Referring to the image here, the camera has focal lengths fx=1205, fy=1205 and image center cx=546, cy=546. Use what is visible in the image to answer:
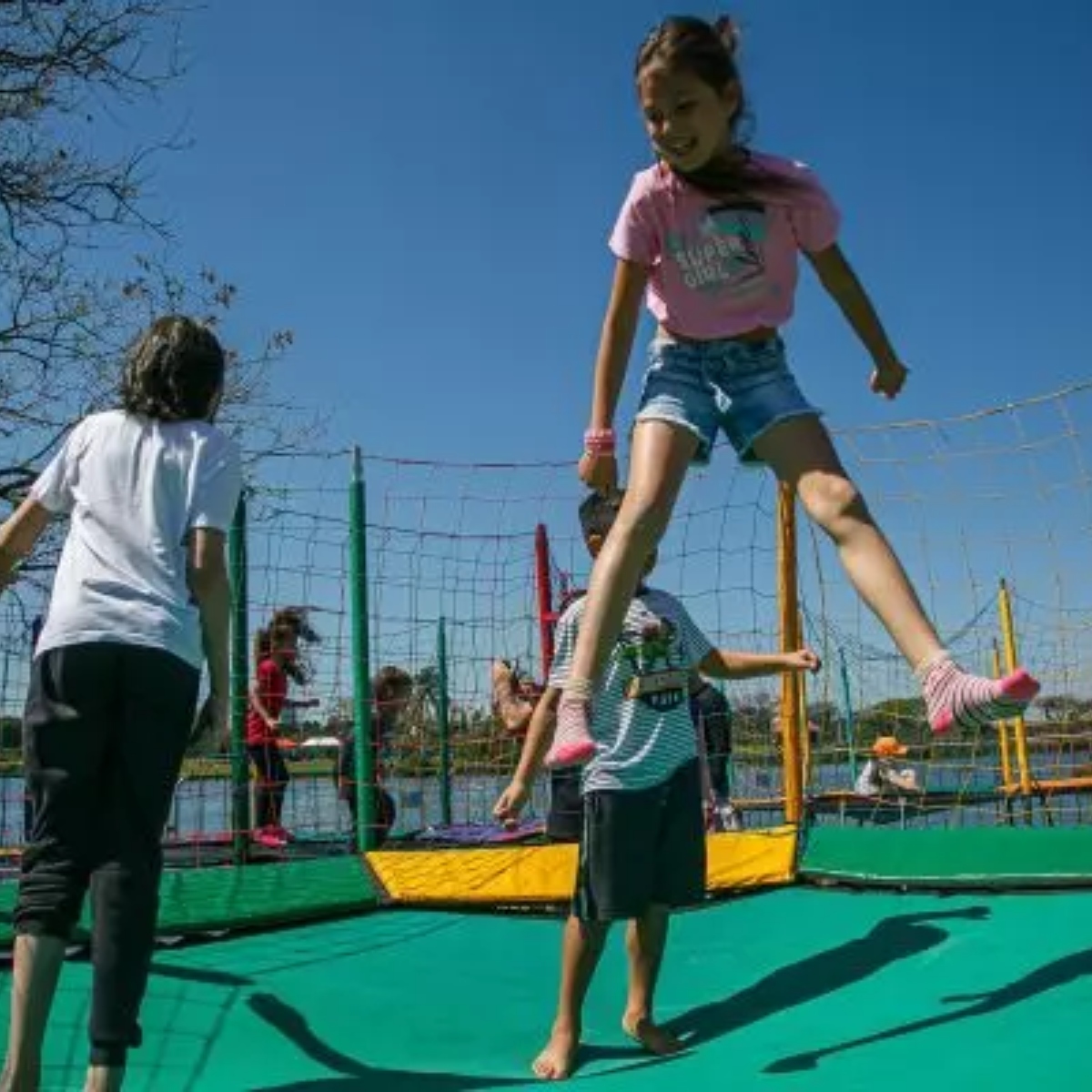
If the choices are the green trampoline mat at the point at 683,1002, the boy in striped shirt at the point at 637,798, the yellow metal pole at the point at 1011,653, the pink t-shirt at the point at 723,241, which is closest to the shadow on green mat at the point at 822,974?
the green trampoline mat at the point at 683,1002

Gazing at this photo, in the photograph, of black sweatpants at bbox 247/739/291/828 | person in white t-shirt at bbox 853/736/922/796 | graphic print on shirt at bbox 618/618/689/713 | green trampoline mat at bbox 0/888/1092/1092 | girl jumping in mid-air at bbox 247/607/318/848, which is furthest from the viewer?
person in white t-shirt at bbox 853/736/922/796

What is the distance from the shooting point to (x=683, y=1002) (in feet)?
9.54

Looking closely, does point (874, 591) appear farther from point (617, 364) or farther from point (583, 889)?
point (583, 889)

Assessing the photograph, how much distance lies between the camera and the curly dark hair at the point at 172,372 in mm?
2246

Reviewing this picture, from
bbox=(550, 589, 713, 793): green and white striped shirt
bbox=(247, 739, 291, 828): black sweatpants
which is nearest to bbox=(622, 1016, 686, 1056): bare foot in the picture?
bbox=(550, 589, 713, 793): green and white striped shirt

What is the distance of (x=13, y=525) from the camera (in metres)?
2.24

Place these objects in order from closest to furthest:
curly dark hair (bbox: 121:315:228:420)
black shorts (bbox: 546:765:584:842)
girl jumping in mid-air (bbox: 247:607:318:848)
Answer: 1. curly dark hair (bbox: 121:315:228:420)
2. black shorts (bbox: 546:765:584:842)
3. girl jumping in mid-air (bbox: 247:607:318:848)

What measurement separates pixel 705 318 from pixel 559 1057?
4.94 feet

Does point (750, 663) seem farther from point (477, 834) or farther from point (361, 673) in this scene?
point (477, 834)

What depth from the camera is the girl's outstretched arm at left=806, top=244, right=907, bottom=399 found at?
2.44 metres

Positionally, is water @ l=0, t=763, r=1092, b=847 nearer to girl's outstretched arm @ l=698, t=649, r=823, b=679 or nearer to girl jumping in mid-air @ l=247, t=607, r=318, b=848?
girl jumping in mid-air @ l=247, t=607, r=318, b=848

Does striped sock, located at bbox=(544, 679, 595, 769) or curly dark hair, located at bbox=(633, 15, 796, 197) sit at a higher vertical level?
curly dark hair, located at bbox=(633, 15, 796, 197)

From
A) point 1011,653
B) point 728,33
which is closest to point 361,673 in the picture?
point 728,33

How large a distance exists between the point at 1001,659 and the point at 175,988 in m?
8.59
